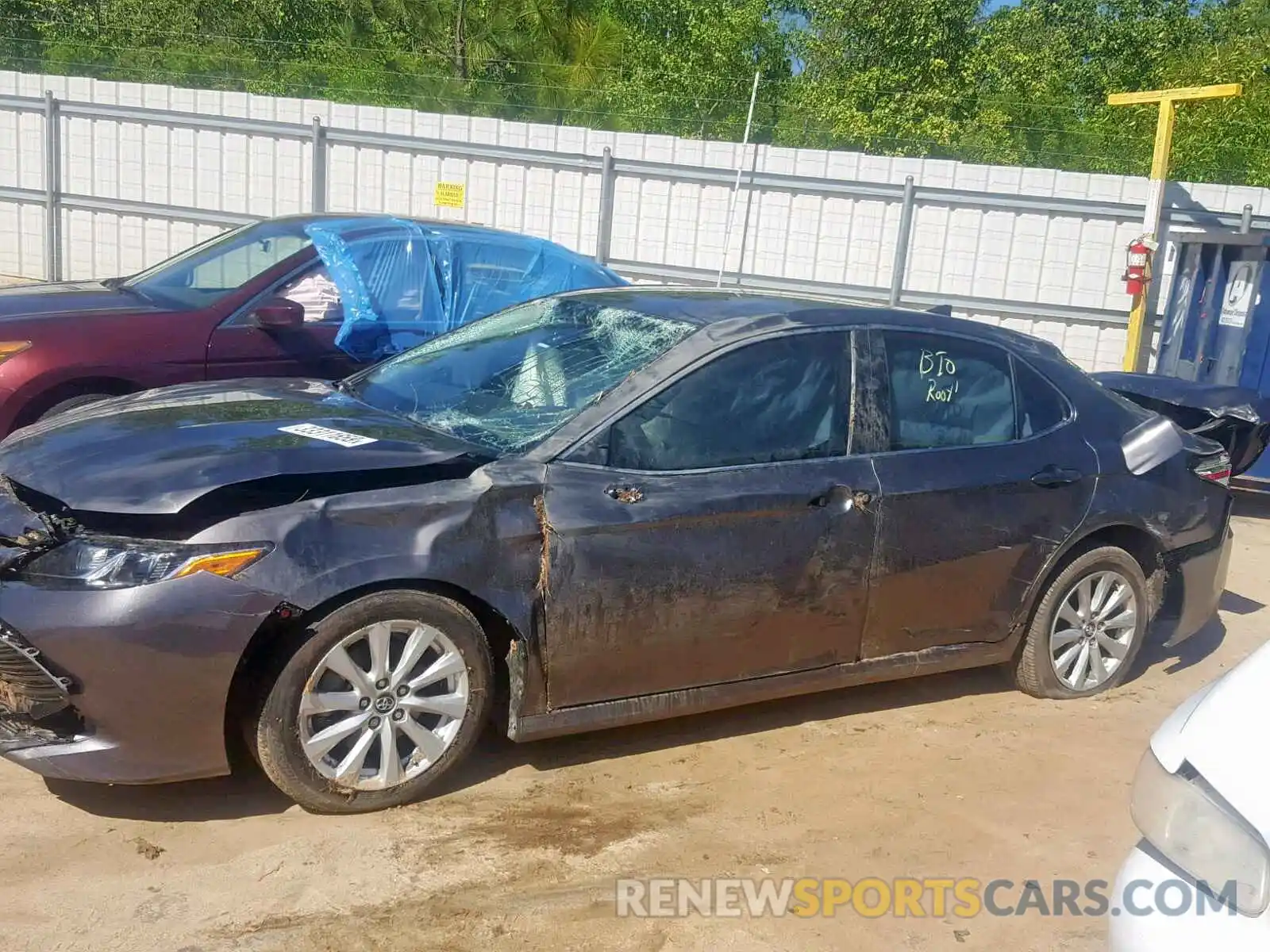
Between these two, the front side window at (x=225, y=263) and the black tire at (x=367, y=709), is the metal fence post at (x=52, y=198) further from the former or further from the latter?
the black tire at (x=367, y=709)

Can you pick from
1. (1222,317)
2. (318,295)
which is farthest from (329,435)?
(1222,317)

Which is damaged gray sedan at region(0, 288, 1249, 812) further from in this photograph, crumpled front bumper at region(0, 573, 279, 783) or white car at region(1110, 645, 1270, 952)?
white car at region(1110, 645, 1270, 952)

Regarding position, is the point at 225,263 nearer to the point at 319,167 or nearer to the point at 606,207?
the point at 606,207

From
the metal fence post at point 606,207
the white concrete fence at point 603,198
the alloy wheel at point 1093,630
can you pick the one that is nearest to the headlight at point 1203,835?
the alloy wheel at point 1093,630

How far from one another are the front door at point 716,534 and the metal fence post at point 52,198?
12.7 metres

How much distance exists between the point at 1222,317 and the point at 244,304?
279 inches

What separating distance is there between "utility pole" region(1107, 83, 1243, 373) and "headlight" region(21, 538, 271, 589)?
9.46 meters

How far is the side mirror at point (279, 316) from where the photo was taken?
6.81m

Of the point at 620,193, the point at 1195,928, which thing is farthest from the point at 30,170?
the point at 1195,928

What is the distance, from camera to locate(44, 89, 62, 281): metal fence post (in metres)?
14.9

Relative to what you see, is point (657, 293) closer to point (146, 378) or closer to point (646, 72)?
point (146, 378)

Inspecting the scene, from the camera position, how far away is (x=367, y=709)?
3.79 meters

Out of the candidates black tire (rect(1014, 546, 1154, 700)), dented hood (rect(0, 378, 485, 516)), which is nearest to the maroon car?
dented hood (rect(0, 378, 485, 516))

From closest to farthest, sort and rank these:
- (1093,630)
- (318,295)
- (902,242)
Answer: (1093,630) < (318,295) < (902,242)
